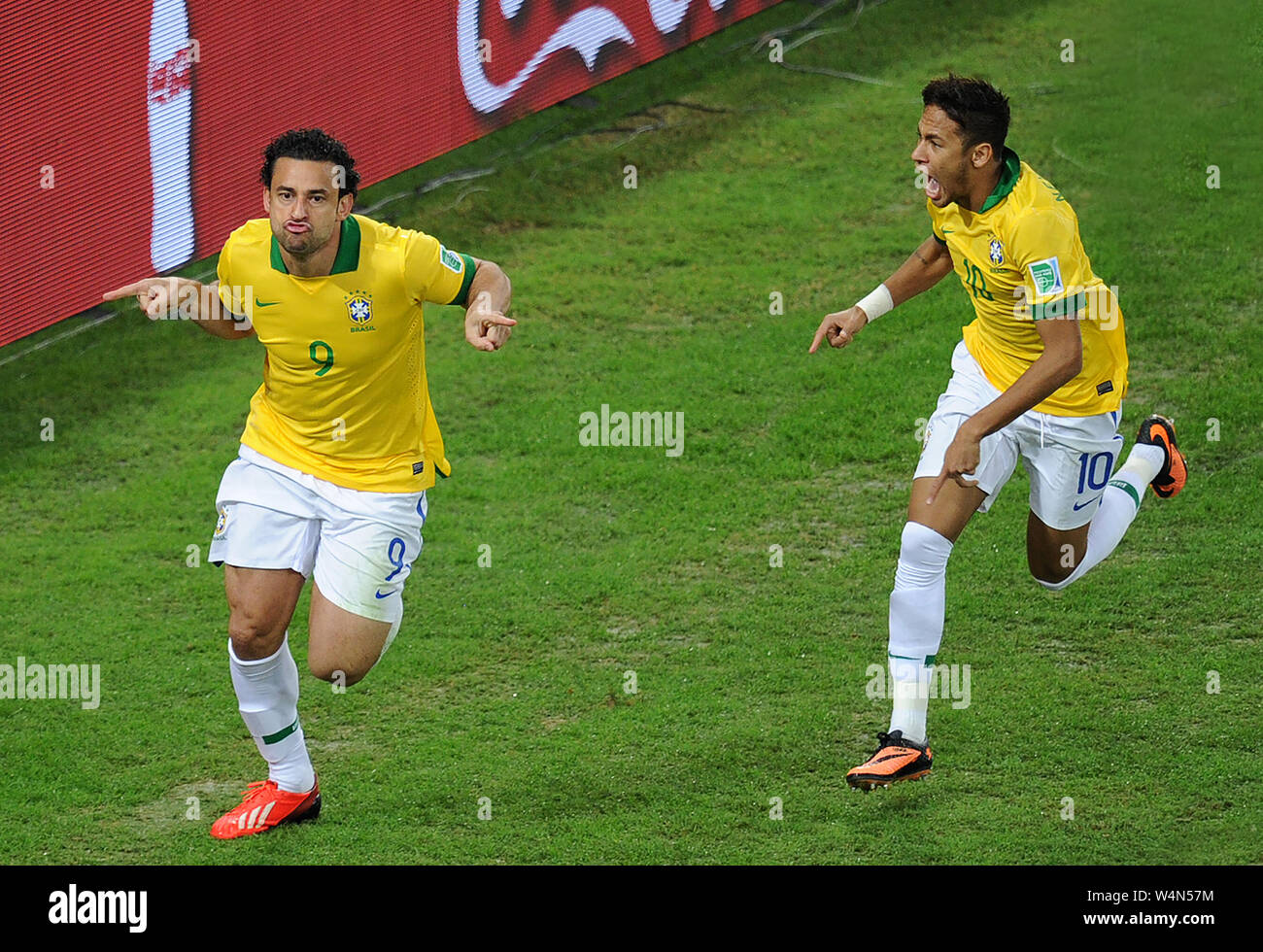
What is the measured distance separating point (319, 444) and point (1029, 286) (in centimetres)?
265

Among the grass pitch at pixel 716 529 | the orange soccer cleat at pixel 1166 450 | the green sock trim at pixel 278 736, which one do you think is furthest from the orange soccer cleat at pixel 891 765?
the orange soccer cleat at pixel 1166 450

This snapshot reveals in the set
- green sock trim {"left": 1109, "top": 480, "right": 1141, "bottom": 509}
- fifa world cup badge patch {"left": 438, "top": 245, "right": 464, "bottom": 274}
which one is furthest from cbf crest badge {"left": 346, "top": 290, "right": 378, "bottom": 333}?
green sock trim {"left": 1109, "top": 480, "right": 1141, "bottom": 509}

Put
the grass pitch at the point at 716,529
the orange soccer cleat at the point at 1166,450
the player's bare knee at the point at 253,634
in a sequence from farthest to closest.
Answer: the orange soccer cleat at the point at 1166,450, the grass pitch at the point at 716,529, the player's bare knee at the point at 253,634

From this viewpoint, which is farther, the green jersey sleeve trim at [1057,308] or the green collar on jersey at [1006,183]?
the green collar on jersey at [1006,183]

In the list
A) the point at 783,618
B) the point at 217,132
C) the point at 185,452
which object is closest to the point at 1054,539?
the point at 783,618

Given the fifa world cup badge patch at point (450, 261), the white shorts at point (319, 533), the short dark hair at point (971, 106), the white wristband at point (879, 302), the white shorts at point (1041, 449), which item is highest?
the short dark hair at point (971, 106)

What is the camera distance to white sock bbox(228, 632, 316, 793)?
6.07m

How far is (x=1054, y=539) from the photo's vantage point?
6840 millimetres

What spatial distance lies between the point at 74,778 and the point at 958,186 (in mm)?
4127

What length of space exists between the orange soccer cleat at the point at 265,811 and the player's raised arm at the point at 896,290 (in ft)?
8.55

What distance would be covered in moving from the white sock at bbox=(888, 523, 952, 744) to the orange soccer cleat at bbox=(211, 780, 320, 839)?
2.24 meters

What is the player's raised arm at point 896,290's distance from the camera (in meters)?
6.62

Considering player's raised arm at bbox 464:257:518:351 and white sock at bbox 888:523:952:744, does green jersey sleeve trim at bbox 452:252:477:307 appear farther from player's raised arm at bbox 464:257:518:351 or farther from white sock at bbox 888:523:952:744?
white sock at bbox 888:523:952:744

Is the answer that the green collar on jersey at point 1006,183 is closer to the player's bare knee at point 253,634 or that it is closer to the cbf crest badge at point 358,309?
the cbf crest badge at point 358,309
